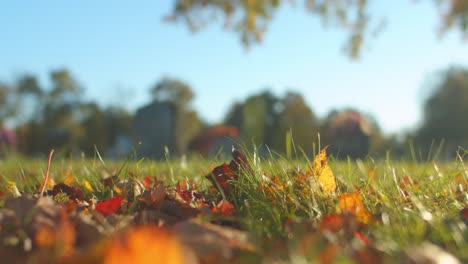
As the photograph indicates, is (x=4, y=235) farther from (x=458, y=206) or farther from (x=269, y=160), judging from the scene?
(x=458, y=206)

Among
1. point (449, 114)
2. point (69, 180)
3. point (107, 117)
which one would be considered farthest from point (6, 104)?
point (69, 180)

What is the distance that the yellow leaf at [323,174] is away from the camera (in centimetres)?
146

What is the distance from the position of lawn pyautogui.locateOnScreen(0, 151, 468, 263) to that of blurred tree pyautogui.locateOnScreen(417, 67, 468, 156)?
3261 cm

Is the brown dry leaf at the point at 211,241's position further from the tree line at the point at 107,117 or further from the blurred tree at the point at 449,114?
the blurred tree at the point at 449,114

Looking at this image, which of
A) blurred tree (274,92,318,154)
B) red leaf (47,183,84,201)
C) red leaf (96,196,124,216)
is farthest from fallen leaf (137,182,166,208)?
blurred tree (274,92,318,154)

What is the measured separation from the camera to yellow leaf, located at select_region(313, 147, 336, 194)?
146 centimetres

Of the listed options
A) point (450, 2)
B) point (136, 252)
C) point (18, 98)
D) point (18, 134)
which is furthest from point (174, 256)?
point (18, 98)

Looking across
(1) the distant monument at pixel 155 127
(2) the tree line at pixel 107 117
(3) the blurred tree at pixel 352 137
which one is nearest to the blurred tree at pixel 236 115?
(2) the tree line at pixel 107 117

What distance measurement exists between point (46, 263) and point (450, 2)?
12186mm

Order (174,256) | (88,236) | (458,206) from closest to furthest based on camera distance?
(174,256) < (88,236) < (458,206)

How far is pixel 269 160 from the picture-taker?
1800 mm

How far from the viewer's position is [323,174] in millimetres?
1473

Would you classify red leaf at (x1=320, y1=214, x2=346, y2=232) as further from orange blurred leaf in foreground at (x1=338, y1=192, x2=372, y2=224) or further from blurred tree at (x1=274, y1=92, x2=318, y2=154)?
blurred tree at (x1=274, y1=92, x2=318, y2=154)

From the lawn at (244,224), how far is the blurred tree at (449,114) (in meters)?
32.6
